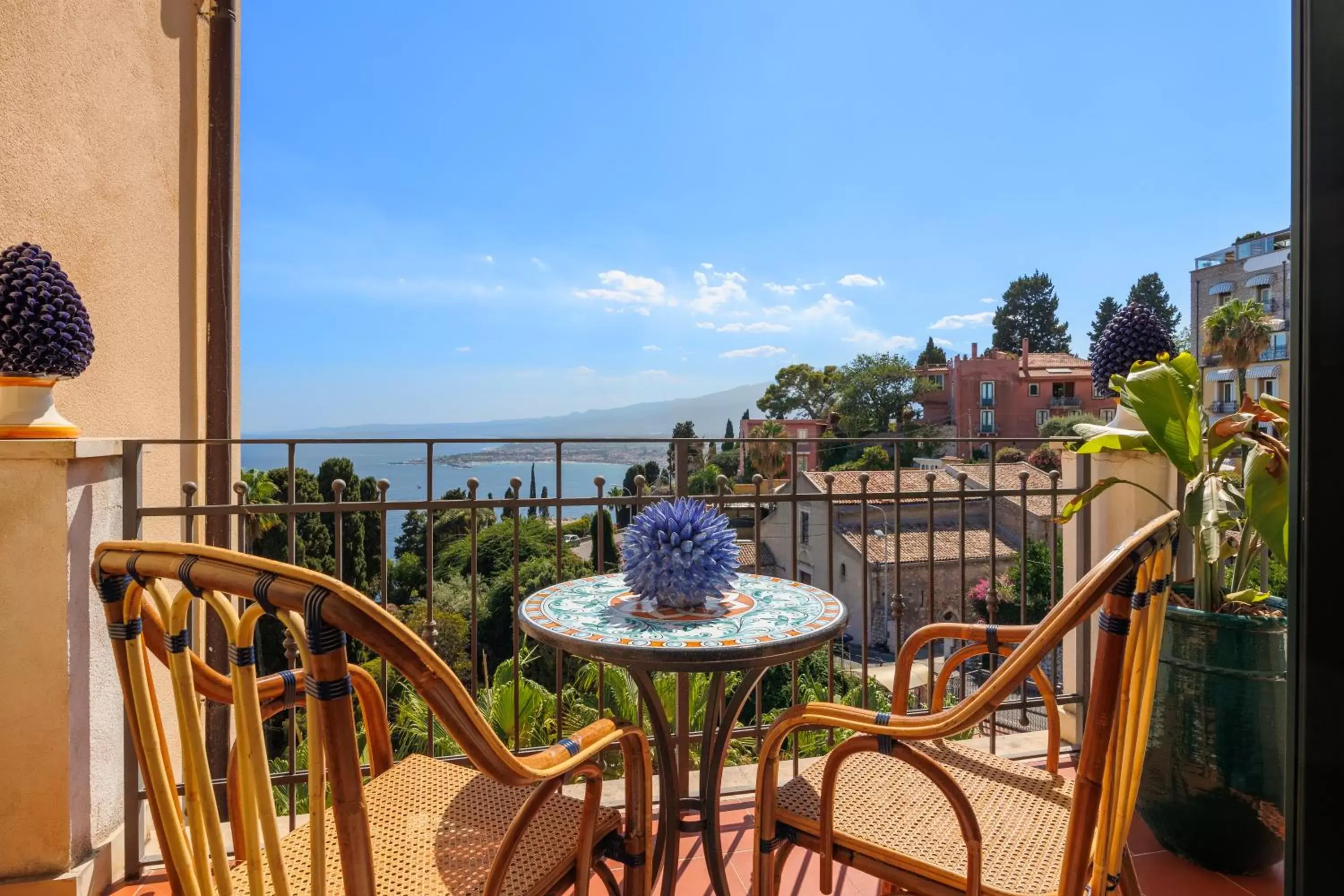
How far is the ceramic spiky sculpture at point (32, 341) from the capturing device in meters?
1.66

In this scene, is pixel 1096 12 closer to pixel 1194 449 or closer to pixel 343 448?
pixel 1194 449

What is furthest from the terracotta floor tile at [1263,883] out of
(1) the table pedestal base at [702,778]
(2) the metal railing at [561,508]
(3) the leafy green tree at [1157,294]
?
(3) the leafy green tree at [1157,294]

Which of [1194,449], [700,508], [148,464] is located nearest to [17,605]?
[700,508]

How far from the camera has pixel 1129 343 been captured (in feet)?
8.36

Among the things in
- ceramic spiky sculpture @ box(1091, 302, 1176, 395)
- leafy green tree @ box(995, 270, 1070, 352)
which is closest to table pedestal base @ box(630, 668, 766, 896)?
ceramic spiky sculpture @ box(1091, 302, 1176, 395)

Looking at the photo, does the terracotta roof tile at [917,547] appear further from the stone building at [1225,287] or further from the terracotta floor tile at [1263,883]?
the terracotta floor tile at [1263,883]

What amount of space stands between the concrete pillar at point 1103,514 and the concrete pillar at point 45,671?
2.93m

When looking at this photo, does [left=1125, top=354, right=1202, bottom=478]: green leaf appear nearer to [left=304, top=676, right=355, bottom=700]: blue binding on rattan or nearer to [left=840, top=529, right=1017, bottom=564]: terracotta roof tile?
[left=304, top=676, right=355, bottom=700]: blue binding on rattan

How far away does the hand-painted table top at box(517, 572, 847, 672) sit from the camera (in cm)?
132

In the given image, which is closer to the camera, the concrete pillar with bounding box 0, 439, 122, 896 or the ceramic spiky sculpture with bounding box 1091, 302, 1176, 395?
the concrete pillar with bounding box 0, 439, 122, 896

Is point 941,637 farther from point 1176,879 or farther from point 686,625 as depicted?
point 1176,879

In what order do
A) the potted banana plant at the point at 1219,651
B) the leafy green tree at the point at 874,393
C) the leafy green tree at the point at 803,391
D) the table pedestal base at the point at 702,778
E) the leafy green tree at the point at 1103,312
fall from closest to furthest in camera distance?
the table pedestal base at the point at 702,778 → the potted banana plant at the point at 1219,651 → the leafy green tree at the point at 803,391 → the leafy green tree at the point at 874,393 → the leafy green tree at the point at 1103,312

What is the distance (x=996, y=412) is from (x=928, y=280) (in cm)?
3089

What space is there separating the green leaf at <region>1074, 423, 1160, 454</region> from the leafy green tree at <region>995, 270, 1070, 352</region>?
53.3 meters
